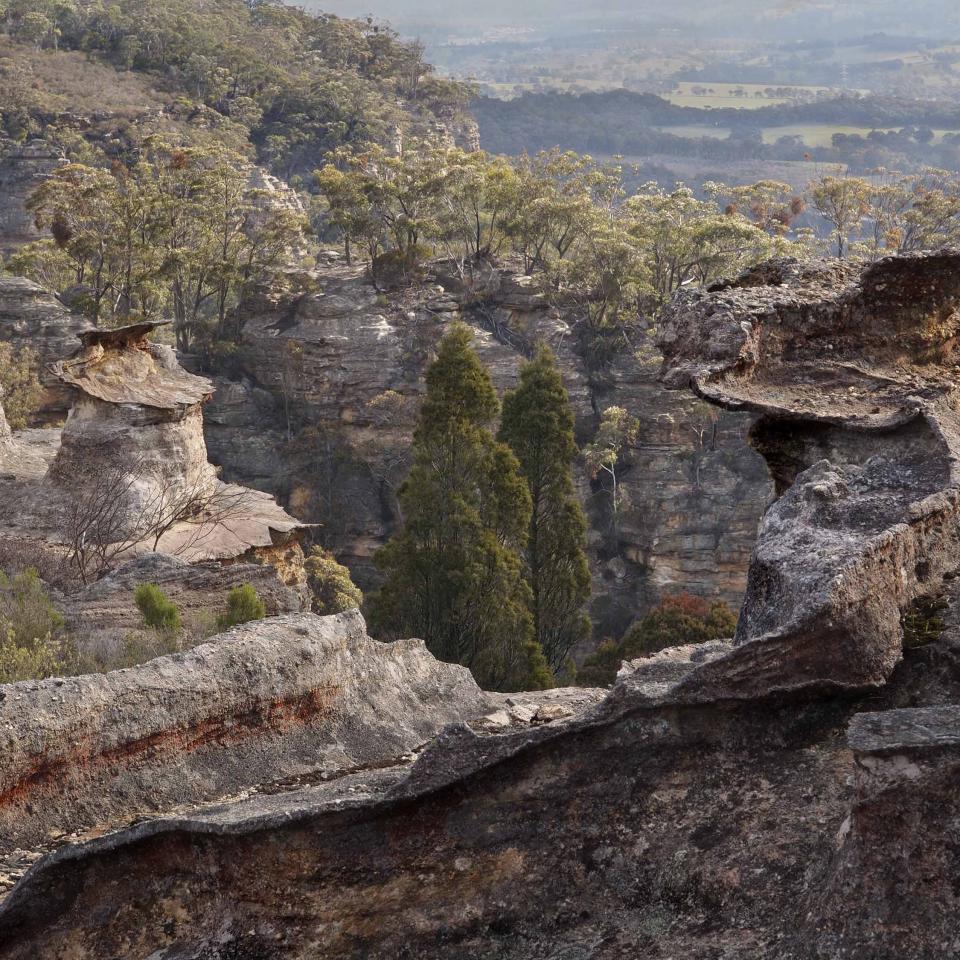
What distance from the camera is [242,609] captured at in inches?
487

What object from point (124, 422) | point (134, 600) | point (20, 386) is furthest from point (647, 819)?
point (20, 386)

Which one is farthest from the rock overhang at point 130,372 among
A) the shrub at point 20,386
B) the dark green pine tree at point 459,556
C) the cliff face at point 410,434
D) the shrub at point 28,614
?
the cliff face at point 410,434

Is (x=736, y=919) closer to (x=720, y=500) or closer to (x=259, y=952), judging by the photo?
(x=259, y=952)

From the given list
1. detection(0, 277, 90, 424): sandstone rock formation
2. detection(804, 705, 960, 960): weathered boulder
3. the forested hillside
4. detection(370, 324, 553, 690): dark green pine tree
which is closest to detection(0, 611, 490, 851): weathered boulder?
detection(804, 705, 960, 960): weathered boulder

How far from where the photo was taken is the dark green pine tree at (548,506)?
2255 cm

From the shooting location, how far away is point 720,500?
118 feet

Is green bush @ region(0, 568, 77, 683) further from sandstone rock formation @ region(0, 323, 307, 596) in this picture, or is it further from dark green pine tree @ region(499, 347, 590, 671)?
dark green pine tree @ region(499, 347, 590, 671)

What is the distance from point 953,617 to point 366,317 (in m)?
35.3

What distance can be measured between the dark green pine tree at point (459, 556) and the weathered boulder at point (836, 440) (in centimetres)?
1152

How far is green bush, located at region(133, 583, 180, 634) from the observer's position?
12.0m

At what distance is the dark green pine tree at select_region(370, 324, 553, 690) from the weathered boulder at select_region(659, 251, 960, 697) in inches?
454

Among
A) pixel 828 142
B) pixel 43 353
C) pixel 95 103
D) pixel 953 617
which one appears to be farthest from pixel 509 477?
pixel 828 142

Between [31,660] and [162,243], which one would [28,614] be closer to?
[31,660]

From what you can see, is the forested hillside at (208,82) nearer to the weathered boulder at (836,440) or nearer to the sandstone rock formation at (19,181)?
the sandstone rock formation at (19,181)
